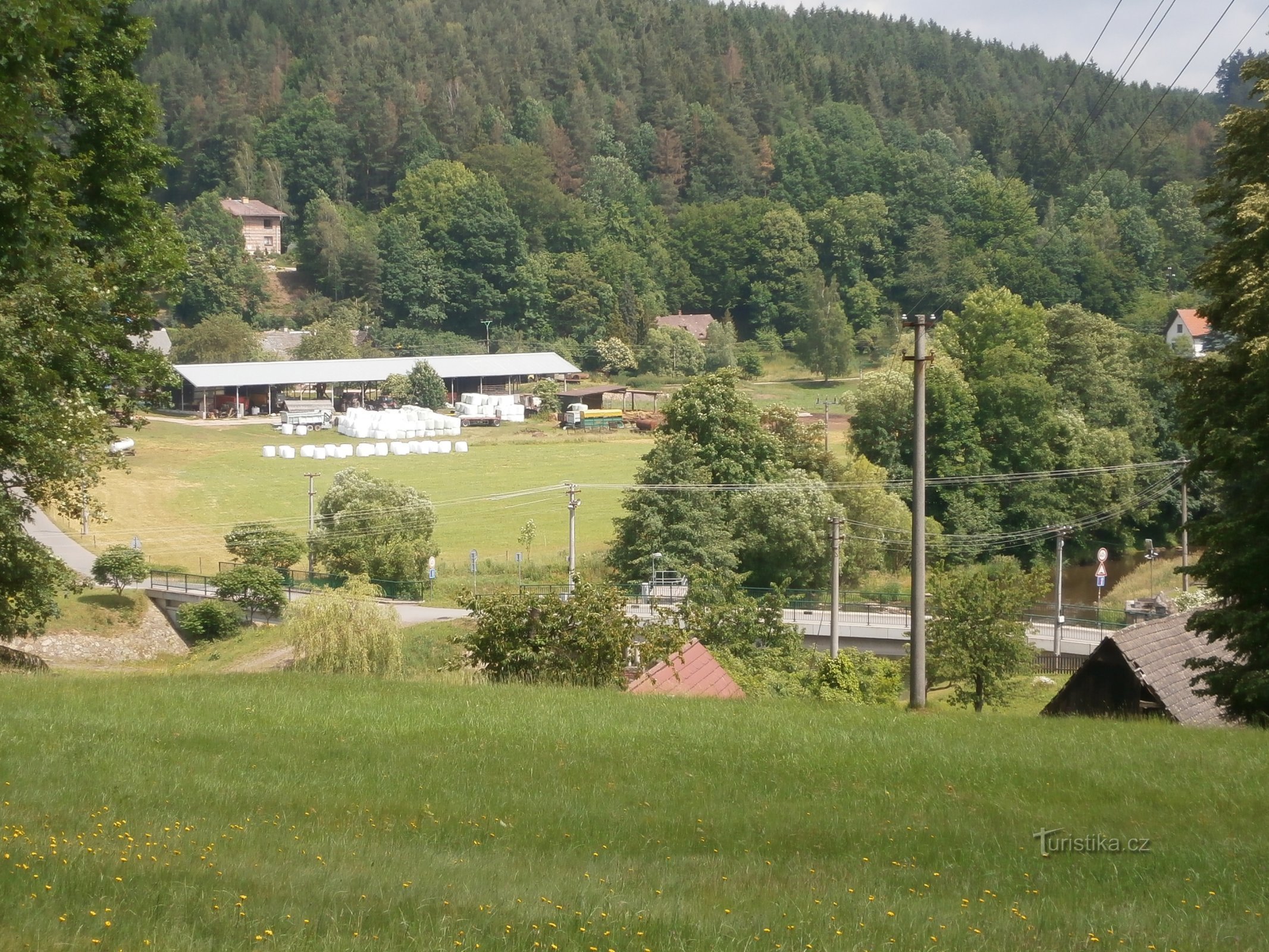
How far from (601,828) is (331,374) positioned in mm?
84138

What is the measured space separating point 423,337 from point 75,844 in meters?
116

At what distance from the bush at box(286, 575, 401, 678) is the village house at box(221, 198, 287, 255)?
4663 inches

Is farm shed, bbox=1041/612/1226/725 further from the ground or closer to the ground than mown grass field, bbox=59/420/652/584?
closer to the ground

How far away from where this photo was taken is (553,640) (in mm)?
19641

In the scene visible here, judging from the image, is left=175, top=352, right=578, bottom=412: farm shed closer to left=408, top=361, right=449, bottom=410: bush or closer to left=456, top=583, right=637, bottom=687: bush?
left=408, top=361, right=449, bottom=410: bush

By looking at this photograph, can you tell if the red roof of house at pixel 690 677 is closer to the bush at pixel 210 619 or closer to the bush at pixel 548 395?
the bush at pixel 210 619

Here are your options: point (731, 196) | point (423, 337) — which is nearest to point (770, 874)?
point (423, 337)

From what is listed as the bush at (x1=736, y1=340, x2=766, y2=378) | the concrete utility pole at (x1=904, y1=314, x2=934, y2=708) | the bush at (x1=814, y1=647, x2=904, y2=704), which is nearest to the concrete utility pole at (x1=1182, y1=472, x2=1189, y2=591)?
the bush at (x1=814, y1=647, x2=904, y2=704)

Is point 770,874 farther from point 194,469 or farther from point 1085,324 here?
point 1085,324

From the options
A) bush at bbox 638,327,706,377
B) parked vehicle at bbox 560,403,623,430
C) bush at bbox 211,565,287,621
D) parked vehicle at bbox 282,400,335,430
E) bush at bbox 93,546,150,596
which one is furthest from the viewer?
bush at bbox 638,327,706,377

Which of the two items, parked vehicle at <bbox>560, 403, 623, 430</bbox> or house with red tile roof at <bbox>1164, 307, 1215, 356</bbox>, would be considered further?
house with red tile roof at <bbox>1164, 307, 1215, 356</bbox>

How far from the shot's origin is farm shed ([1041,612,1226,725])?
18.8m

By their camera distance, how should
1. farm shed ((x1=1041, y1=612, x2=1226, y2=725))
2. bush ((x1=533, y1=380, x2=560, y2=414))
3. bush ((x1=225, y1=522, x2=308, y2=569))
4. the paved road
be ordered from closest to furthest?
farm shed ((x1=1041, y1=612, x2=1226, y2=725))
the paved road
bush ((x1=225, y1=522, x2=308, y2=569))
bush ((x1=533, y1=380, x2=560, y2=414))

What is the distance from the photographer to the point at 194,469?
6331cm
